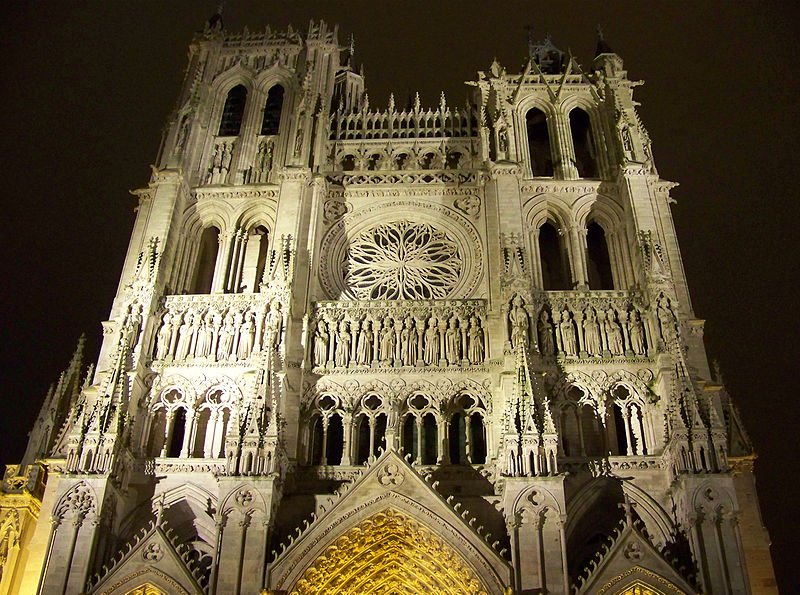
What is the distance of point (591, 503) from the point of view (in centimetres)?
1866

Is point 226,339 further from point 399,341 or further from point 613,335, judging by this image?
point 613,335

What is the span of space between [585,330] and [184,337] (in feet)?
33.9

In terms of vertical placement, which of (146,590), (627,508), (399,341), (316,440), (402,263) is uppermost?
(402,263)

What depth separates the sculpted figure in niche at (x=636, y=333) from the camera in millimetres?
20672

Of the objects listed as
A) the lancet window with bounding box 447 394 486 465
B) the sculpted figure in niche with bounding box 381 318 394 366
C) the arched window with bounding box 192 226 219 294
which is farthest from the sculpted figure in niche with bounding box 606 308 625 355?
the arched window with bounding box 192 226 219 294

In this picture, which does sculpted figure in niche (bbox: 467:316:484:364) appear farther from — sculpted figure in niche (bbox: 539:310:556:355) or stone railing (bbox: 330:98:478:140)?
stone railing (bbox: 330:98:478:140)

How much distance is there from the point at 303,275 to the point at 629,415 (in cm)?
915

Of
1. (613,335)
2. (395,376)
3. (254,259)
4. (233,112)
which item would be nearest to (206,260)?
(254,259)

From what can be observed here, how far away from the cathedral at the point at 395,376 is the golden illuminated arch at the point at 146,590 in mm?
54

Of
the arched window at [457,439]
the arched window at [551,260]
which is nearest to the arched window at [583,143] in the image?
the arched window at [551,260]

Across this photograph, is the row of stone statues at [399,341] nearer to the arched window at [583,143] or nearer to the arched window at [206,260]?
the arched window at [206,260]

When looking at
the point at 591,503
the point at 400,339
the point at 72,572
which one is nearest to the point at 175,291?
the point at 400,339

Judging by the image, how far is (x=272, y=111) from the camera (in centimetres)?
2828

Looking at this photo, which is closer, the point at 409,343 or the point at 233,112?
the point at 409,343
